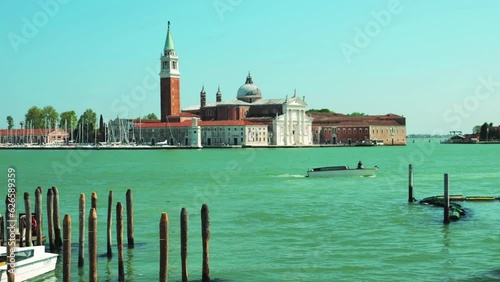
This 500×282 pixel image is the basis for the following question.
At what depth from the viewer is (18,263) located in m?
9.84

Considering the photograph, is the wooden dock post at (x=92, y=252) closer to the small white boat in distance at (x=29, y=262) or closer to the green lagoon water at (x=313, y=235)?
the small white boat in distance at (x=29, y=262)

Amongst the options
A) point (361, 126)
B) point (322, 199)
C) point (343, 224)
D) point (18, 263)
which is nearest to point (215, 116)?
point (361, 126)

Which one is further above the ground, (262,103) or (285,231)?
(262,103)

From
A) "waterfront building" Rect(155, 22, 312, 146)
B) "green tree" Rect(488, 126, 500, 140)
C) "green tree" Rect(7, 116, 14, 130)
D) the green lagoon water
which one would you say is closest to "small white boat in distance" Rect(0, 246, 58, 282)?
the green lagoon water

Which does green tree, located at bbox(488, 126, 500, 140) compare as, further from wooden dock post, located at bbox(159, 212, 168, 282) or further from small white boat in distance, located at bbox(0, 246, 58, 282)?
wooden dock post, located at bbox(159, 212, 168, 282)

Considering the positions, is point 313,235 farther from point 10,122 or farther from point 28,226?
point 10,122

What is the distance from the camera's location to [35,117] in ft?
364

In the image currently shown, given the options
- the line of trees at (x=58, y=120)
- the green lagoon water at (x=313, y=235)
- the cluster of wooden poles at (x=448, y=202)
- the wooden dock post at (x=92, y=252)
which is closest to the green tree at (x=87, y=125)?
the line of trees at (x=58, y=120)

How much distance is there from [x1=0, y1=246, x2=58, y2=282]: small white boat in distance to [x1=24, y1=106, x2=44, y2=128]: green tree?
104m

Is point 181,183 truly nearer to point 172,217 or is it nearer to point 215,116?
point 172,217

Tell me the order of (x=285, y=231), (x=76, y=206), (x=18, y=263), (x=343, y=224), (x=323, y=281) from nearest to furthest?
(x=18, y=263) → (x=323, y=281) → (x=285, y=231) → (x=343, y=224) → (x=76, y=206)

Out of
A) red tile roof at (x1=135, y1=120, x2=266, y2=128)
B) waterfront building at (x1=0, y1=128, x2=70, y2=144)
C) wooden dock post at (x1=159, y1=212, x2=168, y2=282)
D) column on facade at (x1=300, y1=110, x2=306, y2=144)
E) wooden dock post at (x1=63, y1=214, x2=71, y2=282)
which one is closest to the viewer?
wooden dock post at (x1=159, y1=212, x2=168, y2=282)

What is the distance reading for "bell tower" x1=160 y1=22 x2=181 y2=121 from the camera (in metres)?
90.3

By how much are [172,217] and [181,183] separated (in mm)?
12425
